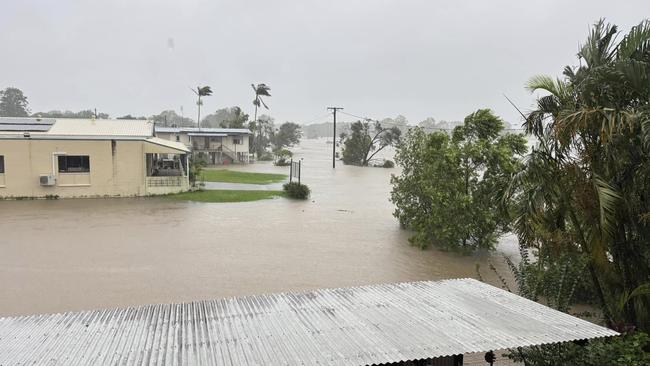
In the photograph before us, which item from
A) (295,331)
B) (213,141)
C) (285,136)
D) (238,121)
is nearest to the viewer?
(295,331)

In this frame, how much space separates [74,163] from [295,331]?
24645 millimetres

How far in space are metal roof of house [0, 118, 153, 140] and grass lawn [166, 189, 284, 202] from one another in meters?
4.15

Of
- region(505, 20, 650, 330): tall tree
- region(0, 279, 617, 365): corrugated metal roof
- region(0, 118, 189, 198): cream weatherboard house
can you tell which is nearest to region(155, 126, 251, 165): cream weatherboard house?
region(0, 118, 189, 198): cream weatherboard house

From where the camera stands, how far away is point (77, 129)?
28.0 meters

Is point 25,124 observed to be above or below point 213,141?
above

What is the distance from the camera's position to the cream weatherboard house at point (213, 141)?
5612 cm

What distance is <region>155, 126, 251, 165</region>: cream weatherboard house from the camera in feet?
184

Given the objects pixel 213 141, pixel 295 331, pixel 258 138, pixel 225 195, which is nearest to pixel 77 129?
pixel 225 195

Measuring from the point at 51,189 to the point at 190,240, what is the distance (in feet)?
41.8

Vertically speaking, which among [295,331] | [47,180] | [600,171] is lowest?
[47,180]

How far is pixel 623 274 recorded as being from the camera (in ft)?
25.8

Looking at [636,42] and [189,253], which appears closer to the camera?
[636,42]

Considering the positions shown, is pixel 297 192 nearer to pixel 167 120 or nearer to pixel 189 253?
pixel 189 253

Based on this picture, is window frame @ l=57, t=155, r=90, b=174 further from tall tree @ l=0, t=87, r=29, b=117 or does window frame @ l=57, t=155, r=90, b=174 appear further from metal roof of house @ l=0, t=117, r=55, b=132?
tall tree @ l=0, t=87, r=29, b=117
